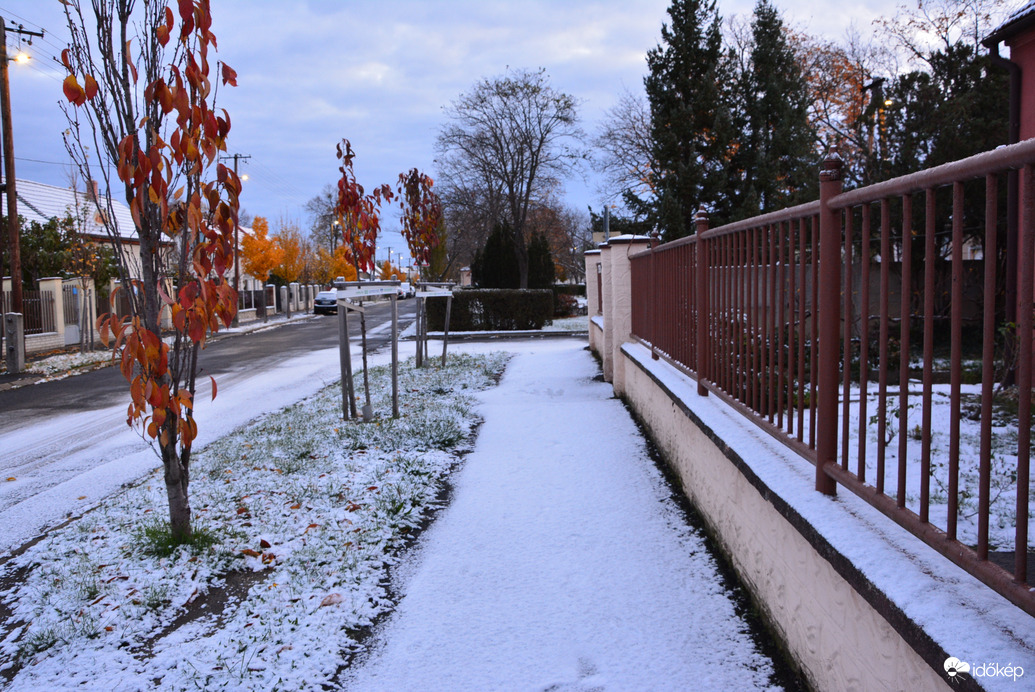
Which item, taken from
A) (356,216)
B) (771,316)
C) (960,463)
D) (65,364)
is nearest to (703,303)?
(771,316)

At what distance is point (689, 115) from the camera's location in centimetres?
2300

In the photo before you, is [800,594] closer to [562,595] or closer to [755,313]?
[562,595]

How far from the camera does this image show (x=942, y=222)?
13.7 meters

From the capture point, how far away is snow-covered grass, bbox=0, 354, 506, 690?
9.66 feet

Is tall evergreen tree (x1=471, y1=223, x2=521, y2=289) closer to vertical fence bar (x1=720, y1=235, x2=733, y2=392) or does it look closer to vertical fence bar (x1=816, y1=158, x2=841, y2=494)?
vertical fence bar (x1=720, y1=235, x2=733, y2=392)

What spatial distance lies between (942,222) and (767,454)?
12.7m

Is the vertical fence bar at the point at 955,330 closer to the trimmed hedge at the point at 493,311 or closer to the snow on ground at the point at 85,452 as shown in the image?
the snow on ground at the point at 85,452

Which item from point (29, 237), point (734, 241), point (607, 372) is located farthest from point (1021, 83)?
point (29, 237)

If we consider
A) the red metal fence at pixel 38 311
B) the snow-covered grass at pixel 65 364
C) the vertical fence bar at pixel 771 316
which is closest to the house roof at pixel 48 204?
the red metal fence at pixel 38 311

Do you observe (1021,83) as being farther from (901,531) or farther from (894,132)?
(901,531)

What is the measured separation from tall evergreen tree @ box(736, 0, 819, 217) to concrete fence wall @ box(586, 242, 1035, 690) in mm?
19419

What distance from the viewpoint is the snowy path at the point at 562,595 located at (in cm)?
278

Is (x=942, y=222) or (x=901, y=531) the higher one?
(x=942, y=222)

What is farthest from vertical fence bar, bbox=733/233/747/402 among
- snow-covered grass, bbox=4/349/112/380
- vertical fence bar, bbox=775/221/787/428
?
snow-covered grass, bbox=4/349/112/380
